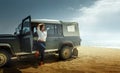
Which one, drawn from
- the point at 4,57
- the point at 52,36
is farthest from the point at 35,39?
the point at 4,57

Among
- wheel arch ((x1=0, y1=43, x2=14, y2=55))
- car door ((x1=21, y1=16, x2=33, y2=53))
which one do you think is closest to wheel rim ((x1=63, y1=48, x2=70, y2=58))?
car door ((x1=21, y1=16, x2=33, y2=53))

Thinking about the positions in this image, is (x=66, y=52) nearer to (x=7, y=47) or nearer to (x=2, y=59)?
(x=7, y=47)

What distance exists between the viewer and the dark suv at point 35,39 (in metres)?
9.60

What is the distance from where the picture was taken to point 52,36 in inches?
445

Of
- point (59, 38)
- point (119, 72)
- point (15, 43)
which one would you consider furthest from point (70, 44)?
point (119, 72)

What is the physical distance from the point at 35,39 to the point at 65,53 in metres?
2.35

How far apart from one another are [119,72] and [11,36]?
5.20m

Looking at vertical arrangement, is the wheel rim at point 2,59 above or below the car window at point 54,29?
below

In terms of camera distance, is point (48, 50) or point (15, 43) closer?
point (15, 43)

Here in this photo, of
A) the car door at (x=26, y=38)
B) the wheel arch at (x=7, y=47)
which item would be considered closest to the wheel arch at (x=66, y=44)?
the car door at (x=26, y=38)

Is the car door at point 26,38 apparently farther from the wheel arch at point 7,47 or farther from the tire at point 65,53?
the tire at point 65,53

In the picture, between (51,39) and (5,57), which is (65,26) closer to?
(51,39)

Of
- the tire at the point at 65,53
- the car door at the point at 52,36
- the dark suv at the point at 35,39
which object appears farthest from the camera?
the tire at the point at 65,53

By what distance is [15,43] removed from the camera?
984 cm
